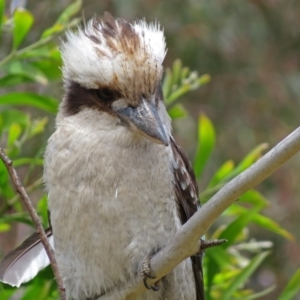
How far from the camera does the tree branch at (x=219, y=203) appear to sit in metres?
1.61

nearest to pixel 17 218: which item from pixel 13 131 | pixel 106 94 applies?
pixel 13 131

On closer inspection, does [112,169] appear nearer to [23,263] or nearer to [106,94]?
[106,94]

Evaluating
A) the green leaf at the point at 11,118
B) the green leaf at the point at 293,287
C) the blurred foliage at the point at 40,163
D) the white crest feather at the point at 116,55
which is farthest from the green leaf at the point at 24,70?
the green leaf at the point at 293,287

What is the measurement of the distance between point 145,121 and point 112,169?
174 millimetres

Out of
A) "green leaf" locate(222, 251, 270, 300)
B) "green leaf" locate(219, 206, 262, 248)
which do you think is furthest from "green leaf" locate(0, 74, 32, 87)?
"green leaf" locate(222, 251, 270, 300)

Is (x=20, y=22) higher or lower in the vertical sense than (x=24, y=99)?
higher

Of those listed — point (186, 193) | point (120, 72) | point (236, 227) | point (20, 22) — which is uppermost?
point (20, 22)

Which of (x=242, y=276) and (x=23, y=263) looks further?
(x=242, y=276)

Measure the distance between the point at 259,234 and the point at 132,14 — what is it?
1488 millimetres

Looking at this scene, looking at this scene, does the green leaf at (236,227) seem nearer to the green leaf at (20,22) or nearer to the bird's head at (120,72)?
the bird's head at (120,72)

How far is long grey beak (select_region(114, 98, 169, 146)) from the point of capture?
6.86 ft

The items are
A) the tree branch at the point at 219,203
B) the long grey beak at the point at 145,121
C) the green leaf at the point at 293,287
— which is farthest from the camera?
the green leaf at the point at 293,287

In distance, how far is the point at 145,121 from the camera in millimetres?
2121

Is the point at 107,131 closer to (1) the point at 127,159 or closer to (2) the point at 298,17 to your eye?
(1) the point at 127,159
